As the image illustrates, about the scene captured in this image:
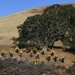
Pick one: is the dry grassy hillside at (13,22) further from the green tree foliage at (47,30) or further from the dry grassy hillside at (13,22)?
the green tree foliage at (47,30)

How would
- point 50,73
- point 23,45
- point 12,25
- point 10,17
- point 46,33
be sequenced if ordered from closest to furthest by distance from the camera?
point 50,73, point 46,33, point 23,45, point 12,25, point 10,17

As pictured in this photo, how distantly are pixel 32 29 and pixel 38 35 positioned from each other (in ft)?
3.93

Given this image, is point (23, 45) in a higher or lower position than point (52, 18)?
lower

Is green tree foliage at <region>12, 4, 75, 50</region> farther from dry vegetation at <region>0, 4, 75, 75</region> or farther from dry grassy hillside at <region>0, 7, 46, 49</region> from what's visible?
dry grassy hillside at <region>0, 7, 46, 49</region>

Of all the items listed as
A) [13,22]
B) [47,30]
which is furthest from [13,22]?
[47,30]

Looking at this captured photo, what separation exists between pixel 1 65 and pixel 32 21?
96.8ft

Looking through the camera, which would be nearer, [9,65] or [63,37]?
[9,65]

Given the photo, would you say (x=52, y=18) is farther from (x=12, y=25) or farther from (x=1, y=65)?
(x=12, y=25)

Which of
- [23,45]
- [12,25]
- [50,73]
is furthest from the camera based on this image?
[12,25]

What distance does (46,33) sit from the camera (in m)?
42.7

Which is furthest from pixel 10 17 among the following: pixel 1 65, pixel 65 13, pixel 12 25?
pixel 1 65

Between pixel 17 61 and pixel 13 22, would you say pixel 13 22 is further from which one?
pixel 17 61

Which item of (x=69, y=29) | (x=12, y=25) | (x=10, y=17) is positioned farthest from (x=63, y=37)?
(x=10, y=17)

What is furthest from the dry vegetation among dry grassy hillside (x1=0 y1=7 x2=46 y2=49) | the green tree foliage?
the green tree foliage
